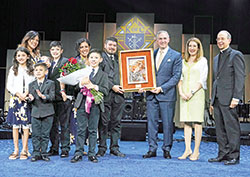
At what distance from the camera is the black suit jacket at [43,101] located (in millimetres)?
3527

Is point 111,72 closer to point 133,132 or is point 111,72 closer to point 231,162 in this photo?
point 231,162

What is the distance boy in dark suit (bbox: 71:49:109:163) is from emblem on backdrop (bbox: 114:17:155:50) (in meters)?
6.21

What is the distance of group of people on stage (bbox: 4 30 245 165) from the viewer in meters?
3.54

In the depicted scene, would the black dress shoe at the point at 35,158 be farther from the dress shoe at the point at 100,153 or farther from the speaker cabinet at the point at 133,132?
the speaker cabinet at the point at 133,132

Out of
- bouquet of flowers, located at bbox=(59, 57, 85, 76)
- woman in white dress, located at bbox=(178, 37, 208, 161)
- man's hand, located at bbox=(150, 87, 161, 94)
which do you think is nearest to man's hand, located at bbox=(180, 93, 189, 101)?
woman in white dress, located at bbox=(178, 37, 208, 161)

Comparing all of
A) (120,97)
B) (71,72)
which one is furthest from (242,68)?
(71,72)

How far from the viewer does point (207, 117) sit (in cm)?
894

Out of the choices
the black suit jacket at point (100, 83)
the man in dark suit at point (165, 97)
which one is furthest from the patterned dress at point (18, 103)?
the man in dark suit at point (165, 97)

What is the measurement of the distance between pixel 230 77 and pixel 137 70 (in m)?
1.15

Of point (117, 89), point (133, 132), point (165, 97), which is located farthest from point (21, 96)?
point (133, 132)

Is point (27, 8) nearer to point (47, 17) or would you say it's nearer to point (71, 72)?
point (47, 17)

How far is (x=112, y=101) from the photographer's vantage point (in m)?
4.01

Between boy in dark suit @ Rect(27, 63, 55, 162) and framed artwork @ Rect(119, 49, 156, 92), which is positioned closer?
boy in dark suit @ Rect(27, 63, 55, 162)

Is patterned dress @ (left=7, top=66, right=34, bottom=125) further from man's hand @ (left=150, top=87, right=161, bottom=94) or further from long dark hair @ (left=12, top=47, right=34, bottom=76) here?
man's hand @ (left=150, top=87, right=161, bottom=94)
